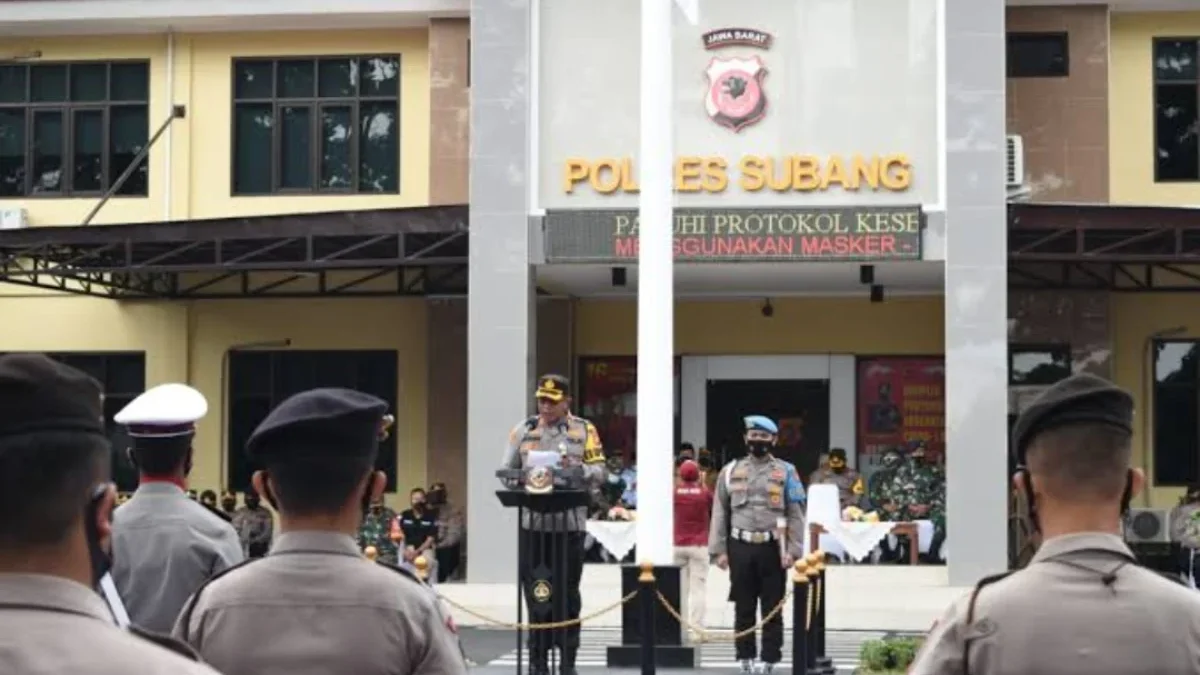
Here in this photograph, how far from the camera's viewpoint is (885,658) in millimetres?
15281

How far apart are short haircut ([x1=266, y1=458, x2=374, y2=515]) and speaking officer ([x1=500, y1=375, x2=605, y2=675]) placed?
9984 mm

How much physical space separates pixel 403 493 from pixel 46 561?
26.2 meters

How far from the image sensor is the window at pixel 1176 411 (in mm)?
28297

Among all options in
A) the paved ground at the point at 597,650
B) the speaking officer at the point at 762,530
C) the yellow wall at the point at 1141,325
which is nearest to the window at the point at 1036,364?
the yellow wall at the point at 1141,325

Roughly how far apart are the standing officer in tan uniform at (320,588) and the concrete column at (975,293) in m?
18.7

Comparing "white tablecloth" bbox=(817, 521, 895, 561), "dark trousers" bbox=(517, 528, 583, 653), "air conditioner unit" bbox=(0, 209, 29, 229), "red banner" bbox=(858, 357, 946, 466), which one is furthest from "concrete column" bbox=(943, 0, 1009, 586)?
"air conditioner unit" bbox=(0, 209, 29, 229)

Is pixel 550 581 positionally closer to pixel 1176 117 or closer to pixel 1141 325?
pixel 1141 325

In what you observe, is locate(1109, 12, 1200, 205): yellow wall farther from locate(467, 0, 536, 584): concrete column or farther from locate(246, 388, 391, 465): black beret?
locate(246, 388, 391, 465): black beret

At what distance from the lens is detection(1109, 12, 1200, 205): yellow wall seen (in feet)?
91.0

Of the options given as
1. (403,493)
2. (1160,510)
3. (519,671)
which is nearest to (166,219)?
(403,493)

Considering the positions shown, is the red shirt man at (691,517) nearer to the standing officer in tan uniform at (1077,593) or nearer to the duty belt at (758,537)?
the duty belt at (758,537)

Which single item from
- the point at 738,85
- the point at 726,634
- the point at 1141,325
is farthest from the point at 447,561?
the point at 726,634

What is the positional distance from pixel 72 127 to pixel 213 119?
7.26 feet

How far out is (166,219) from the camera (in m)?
28.9
